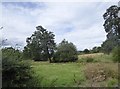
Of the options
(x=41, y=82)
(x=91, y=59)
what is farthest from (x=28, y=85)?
(x=91, y=59)

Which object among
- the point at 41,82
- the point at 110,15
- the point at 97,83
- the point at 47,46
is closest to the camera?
the point at 41,82

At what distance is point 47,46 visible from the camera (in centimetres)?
1703

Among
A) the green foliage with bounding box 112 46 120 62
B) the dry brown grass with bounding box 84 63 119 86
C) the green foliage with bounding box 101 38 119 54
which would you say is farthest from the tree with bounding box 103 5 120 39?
the dry brown grass with bounding box 84 63 119 86

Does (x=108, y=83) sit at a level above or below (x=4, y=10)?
below

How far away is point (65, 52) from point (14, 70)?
1187 cm

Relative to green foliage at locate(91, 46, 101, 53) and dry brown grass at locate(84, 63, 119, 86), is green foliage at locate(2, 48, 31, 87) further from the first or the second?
green foliage at locate(91, 46, 101, 53)

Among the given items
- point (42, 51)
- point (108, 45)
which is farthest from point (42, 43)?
point (108, 45)

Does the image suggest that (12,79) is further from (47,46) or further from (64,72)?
(47,46)

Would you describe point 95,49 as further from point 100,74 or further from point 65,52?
point 100,74

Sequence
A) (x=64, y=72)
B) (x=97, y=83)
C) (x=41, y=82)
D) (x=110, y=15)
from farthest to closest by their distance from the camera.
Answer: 1. (x=110, y=15)
2. (x=64, y=72)
3. (x=97, y=83)
4. (x=41, y=82)

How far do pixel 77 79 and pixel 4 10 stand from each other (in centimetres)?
348

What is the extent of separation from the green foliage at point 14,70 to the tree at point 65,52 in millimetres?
10207

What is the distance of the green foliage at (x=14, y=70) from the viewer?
22.8 ft

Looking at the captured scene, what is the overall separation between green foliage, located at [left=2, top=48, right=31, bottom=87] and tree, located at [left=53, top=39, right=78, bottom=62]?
33.5ft
